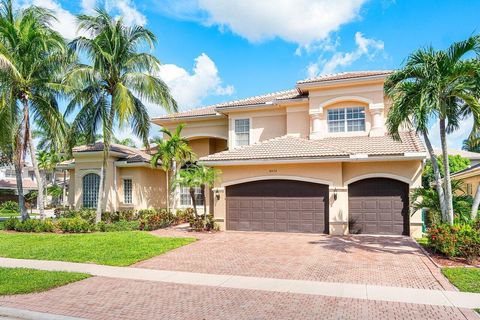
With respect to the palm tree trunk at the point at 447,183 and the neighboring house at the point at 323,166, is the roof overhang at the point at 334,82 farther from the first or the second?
the palm tree trunk at the point at 447,183

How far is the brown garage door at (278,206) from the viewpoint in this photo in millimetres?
17062

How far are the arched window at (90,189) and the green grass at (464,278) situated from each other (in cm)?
2137

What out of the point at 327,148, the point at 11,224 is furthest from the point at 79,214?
the point at 327,148

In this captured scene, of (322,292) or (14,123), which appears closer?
(322,292)

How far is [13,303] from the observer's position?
7430 millimetres

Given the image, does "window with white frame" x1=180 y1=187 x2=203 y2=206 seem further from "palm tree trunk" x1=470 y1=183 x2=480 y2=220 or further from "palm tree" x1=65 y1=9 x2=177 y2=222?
"palm tree trunk" x1=470 y1=183 x2=480 y2=220

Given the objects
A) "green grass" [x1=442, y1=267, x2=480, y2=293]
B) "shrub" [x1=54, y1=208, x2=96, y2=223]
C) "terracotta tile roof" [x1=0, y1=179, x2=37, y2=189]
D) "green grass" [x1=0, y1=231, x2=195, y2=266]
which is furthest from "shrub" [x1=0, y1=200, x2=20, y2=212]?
"green grass" [x1=442, y1=267, x2=480, y2=293]

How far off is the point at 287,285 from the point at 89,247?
8663 mm

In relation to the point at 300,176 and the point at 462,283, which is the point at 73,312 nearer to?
the point at 462,283

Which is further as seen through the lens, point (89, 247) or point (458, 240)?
point (89, 247)

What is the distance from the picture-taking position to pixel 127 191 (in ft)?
79.9

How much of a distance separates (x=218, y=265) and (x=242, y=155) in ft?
26.8

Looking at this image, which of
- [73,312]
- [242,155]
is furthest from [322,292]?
[242,155]

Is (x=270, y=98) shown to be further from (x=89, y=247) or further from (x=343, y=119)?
(x=89, y=247)
